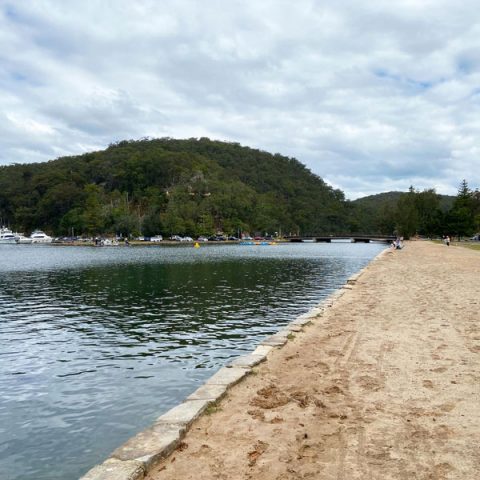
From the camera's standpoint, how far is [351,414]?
7.47 meters

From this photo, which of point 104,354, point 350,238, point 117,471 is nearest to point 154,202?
point 350,238

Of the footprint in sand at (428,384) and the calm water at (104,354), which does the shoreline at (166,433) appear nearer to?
the calm water at (104,354)

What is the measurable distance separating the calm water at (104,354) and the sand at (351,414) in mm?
2168

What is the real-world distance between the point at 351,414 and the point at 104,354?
9.06 meters

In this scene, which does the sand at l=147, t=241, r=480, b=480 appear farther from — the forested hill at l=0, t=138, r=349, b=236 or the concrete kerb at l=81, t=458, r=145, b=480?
the forested hill at l=0, t=138, r=349, b=236

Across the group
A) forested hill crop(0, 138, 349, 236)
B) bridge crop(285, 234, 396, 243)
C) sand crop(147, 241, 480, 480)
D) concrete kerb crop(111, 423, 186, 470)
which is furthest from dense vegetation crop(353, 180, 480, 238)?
concrete kerb crop(111, 423, 186, 470)

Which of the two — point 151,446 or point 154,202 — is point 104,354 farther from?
point 154,202

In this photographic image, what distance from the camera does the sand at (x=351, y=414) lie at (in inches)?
227

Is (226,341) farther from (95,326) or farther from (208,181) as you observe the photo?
(208,181)

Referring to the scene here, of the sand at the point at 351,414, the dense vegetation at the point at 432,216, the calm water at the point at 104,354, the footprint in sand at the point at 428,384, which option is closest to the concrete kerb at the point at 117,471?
the sand at the point at 351,414

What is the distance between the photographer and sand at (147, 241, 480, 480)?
227 inches

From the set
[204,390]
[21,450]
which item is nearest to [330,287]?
[204,390]

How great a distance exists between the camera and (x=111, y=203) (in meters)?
179

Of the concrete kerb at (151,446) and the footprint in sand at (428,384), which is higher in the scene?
the concrete kerb at (151,446)
